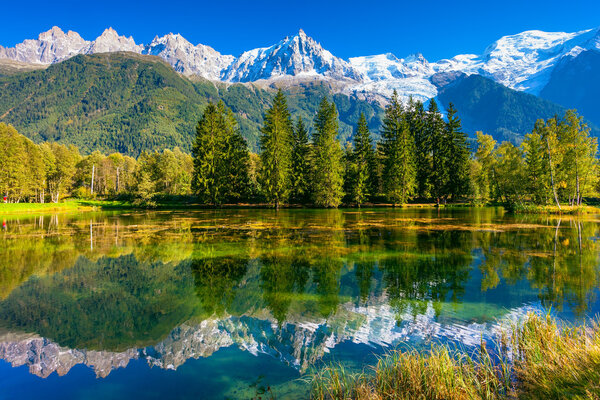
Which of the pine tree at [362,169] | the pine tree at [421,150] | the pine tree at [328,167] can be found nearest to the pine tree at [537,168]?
the pine tree at [421,150]

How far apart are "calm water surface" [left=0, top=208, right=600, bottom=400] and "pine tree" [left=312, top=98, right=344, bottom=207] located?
37987 millimetres

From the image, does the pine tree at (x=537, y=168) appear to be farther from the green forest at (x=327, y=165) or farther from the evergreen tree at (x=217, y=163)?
the evergreen tree at (x=217, y=163)

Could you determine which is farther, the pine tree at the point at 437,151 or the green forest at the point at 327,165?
the pine tree at the point at 437,151

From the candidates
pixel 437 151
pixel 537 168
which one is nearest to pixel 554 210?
pixel 537 168

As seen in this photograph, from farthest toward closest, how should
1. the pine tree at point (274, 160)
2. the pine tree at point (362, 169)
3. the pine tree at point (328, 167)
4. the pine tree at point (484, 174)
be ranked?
the pine tree at point (362, 169) < the pine tree at point (484, 174) < the pine tree at point (328, 167) < the pine tree at point (274, 160)

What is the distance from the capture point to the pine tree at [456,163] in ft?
195

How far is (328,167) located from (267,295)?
46.7 m

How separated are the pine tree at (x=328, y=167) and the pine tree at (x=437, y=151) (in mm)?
18871

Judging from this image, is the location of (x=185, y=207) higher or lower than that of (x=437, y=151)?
lower

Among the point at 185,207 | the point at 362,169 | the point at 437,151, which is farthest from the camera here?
the point at 437,151

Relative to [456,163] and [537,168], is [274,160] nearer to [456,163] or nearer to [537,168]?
[456,163]

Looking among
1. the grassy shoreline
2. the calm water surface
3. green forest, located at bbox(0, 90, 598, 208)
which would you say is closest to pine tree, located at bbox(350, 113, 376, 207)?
green forest, located at bbox(0, 90, 598, 208)

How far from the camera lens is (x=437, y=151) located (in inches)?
2419

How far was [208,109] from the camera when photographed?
60.2 metres
